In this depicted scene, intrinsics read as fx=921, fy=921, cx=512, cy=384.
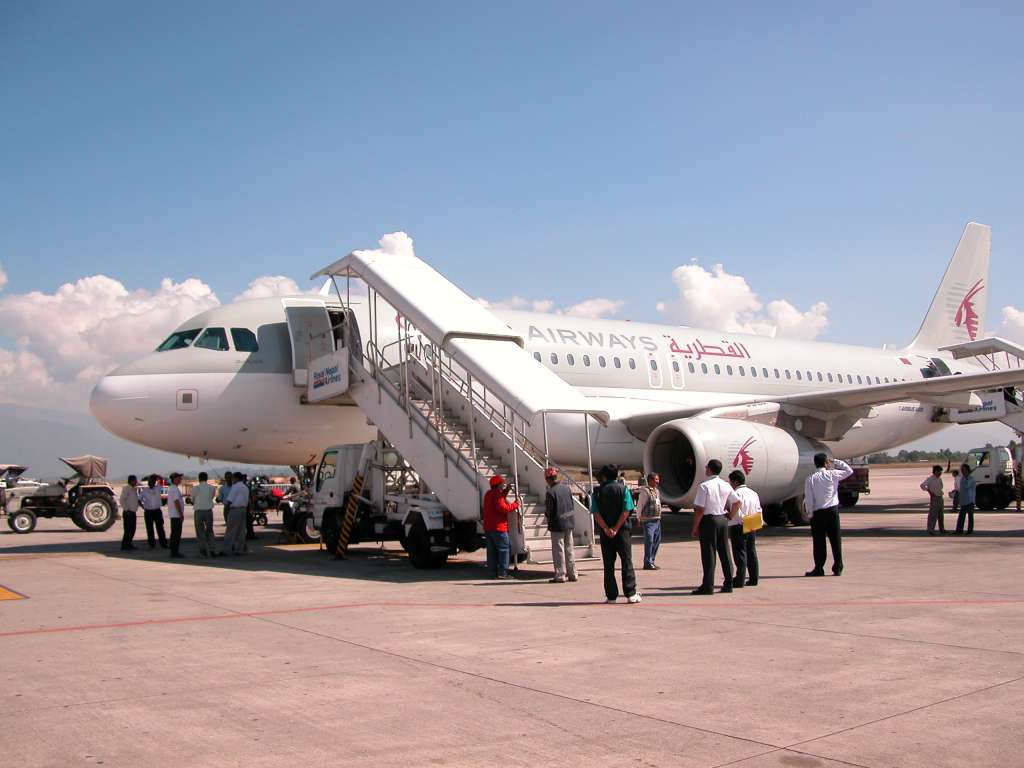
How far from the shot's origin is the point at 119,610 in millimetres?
8984

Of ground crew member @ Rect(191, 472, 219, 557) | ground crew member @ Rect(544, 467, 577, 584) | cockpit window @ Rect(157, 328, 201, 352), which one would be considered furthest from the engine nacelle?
cockpit window @ Rect(157, 328, 201, 352)

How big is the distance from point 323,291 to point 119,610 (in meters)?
8.75

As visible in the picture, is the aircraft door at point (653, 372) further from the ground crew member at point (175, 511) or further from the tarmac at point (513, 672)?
the ground crew member at point (175, 511)

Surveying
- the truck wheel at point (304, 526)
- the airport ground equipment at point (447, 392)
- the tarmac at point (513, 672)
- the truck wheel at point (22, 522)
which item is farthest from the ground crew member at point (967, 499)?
the truck wheel at point (22, 522)

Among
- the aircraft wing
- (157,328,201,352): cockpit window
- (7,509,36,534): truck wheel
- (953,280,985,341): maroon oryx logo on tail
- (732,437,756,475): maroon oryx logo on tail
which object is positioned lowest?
(7,509,36,534): truck wheel

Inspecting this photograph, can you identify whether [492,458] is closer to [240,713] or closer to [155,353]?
[155,353]

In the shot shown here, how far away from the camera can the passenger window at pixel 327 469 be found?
14878mm

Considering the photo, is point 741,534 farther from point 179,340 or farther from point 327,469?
point 179,340

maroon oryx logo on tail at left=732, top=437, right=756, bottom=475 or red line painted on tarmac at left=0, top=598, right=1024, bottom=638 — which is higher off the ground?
maroon oryx logo on tail at left=732, top=437, right=756, bottom=475

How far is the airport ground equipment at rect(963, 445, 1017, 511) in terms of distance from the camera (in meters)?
25.8

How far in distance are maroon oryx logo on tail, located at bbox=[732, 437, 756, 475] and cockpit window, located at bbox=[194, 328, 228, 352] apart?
28.7ft

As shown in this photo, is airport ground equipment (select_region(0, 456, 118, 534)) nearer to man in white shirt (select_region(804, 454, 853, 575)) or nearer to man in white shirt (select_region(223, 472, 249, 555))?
man in white shirt (select_region(223, 472, 249, 555))

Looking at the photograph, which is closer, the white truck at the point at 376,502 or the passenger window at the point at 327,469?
the white truck at the point at 376,502

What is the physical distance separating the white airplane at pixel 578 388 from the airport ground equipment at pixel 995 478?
252 inches
